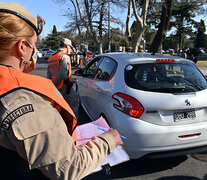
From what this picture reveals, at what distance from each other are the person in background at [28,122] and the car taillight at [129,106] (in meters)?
1.63

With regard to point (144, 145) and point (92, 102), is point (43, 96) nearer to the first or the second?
point (144, 145)

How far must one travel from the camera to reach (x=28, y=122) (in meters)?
0.79

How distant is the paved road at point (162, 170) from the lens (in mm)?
2730

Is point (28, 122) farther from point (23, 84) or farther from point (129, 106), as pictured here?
point (129, 106)

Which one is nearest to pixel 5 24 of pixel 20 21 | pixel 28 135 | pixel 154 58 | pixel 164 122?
pixel 20 21

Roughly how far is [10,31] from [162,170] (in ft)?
9.14

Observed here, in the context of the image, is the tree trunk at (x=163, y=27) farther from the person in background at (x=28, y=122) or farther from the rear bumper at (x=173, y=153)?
the person in background at (x=28, y=122)

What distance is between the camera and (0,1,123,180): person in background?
0.80 metres

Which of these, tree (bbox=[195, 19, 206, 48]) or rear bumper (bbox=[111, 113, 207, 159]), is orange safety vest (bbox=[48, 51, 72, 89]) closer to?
rear bumper (bbox=[111, 113, 207, 159])

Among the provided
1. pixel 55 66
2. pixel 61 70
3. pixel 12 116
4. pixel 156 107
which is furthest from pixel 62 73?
pixel 12 116

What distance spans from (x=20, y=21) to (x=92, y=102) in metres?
3.14

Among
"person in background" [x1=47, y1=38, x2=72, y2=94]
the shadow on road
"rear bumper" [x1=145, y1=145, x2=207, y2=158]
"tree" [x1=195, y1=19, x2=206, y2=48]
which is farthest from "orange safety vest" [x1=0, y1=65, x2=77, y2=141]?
"tree" [x1=195, y1=19, x2=206, y2=48]

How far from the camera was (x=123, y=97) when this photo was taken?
9.14ft

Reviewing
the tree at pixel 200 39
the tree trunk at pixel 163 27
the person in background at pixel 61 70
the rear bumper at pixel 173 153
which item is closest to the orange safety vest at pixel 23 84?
the rear bumper at pixel 173 153
